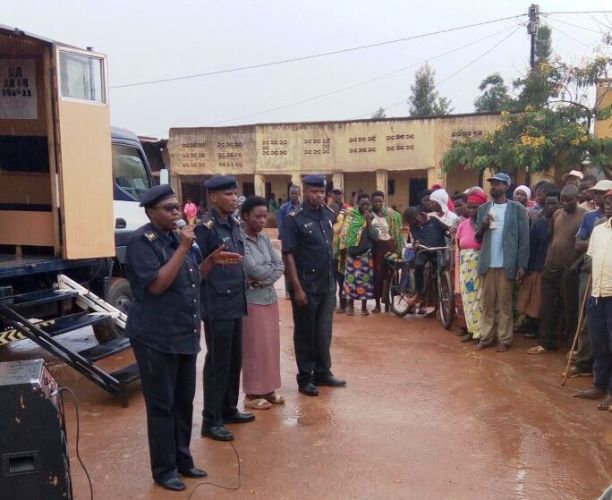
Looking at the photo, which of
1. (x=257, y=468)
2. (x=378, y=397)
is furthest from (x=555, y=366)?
(x=257, y=468)

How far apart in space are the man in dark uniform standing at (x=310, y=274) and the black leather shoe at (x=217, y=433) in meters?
1.13

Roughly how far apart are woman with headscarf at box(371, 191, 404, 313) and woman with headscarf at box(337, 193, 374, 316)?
12 cm

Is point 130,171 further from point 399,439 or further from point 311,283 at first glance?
point 399,439

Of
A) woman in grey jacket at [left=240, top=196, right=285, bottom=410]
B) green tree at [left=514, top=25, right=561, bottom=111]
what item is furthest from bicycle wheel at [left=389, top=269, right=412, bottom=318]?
green tree at [left=514, top=25, right=561, bottom=111]

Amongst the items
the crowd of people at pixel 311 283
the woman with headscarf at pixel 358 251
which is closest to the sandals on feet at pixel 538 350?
the crowd of people at pixel 311 283

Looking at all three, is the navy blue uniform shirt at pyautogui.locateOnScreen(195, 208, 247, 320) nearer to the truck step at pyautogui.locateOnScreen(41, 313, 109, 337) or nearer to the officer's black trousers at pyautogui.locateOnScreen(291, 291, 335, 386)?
the officer's black trousers at pyautogui.locateOnScreen(291, 291, 335, 386)

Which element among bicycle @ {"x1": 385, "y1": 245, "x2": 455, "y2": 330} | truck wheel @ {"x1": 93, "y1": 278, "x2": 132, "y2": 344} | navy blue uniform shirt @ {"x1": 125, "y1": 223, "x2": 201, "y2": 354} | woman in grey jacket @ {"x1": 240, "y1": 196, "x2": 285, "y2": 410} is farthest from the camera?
bicycle @ {"x1": 385, "y1": 245, "x2": 455, "y2": 330}

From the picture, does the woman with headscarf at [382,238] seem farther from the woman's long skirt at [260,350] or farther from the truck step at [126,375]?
the truck step at [126,375]

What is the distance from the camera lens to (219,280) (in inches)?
170

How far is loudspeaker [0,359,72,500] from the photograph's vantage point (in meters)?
2.67

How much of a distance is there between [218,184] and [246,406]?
1.84 metres

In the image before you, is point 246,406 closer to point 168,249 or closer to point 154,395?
point 154,395

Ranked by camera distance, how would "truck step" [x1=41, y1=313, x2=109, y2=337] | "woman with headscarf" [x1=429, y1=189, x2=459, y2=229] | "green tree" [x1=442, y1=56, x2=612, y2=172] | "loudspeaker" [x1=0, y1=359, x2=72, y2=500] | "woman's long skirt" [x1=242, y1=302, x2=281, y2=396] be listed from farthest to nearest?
"green tree" [x1=442, y1=56, x2=612, y2=172], "woman with headscarf" [x1=429, y1=189, x2=459, y2=229], "truck step" [x1=41, y1=313, x2=109, y2=337], "woman's long skirt" [x1=242, y1=302, x2=281, y2=396], "loudspeaker" [x1=0, y1=359, x2=72, y2=500]

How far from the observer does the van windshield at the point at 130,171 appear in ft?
27.4
